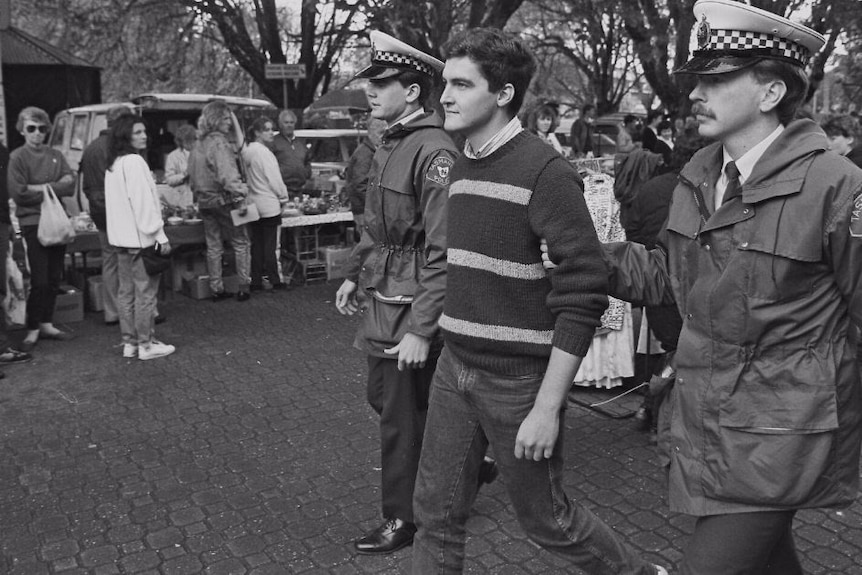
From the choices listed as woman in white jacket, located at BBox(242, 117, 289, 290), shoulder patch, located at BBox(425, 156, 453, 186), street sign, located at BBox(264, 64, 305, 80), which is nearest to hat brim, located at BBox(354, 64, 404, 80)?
shoulder patch, located at BBox(425, 156, 453, 186)

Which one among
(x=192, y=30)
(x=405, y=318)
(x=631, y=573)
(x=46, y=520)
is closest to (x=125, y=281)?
(x=46, y=520)

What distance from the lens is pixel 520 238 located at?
2.67 m

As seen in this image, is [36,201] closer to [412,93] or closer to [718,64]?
[412,93]

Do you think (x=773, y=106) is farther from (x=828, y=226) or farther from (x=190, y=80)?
(x=190, y=80)

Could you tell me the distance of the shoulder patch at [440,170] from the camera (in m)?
3.43

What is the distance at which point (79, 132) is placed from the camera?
48.5ft

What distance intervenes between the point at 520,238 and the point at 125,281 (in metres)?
5.38

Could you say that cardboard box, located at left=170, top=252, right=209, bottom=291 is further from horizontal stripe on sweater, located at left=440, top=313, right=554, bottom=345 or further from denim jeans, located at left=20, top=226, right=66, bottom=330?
horizontal stripe on sweater, located at left=440, top=313, right=554, bottom=345

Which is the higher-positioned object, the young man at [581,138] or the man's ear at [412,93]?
the man's ear at [412,93]

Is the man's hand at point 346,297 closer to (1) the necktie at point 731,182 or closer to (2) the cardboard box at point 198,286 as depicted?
(1) the necktie at point 731,182

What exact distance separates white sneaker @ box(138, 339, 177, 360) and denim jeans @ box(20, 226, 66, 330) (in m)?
1.16

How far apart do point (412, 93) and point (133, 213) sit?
3990 millimetres

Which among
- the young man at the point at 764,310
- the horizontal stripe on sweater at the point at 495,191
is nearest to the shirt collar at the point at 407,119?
the horizontal stripe on sweater at the point at 495,191

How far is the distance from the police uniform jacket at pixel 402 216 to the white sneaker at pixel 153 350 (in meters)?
3.98
